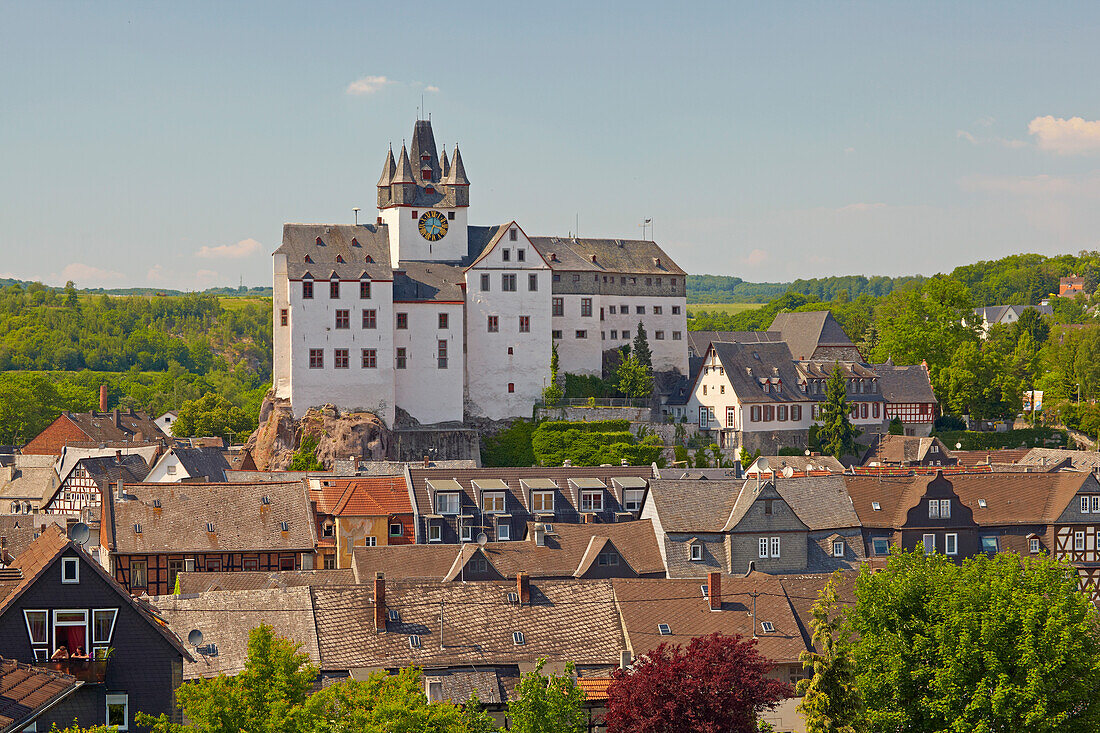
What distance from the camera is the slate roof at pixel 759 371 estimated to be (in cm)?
10289

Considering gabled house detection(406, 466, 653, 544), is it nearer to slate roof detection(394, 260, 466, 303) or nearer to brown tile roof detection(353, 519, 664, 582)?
brown tile roof detection(353, 519, 664, 582)

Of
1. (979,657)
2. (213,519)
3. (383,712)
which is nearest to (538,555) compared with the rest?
(213,519)

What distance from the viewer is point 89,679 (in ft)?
122

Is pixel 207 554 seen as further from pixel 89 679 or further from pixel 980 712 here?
pixel 980 712

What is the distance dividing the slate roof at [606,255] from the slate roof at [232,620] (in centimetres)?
5653

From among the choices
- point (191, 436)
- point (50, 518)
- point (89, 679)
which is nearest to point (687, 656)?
point (89, 679)

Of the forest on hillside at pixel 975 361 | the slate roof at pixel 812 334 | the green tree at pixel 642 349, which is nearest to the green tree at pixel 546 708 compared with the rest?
the green tree at pixel 642 349

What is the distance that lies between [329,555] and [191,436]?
6836 cm

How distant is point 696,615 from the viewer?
52188 mm

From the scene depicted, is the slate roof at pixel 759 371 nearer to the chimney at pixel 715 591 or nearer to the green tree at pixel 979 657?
the chimney at pixel 715 591

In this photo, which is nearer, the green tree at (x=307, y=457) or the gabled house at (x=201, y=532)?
the gabled house at (x=201, y=532)

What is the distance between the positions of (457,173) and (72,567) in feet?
216

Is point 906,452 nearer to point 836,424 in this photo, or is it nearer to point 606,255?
point 836,424

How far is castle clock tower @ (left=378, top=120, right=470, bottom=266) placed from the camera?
99438mm
